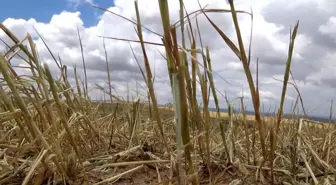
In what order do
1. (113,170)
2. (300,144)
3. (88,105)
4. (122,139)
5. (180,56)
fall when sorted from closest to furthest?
(180,56) < (113,170) < (300,144) < (122,139) < (88,105)

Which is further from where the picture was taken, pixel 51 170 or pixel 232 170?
pixel 232 170

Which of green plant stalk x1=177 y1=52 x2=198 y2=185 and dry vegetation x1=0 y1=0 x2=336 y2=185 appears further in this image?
dry vegetation x1=0 y1=0 x2=336 y2=185

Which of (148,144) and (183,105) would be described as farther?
(148,144)

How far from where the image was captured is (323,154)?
1.74 metres

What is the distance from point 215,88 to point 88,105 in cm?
95

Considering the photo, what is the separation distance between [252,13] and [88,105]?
126cm

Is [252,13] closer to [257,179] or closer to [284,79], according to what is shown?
[284,79]

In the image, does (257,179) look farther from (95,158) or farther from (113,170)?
(95,158)

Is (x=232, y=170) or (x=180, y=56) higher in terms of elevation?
(x=180, y=56)

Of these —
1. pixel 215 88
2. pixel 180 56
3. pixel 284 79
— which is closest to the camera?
pixel 180 56

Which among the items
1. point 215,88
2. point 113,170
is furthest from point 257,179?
point 113,170

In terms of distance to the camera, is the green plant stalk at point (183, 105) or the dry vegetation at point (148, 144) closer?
the green plant stalk at point (183, 105)

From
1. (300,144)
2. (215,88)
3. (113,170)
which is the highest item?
(215,88)

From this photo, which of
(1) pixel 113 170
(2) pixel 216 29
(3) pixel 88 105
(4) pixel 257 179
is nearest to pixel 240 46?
(2) pixel 216 29
